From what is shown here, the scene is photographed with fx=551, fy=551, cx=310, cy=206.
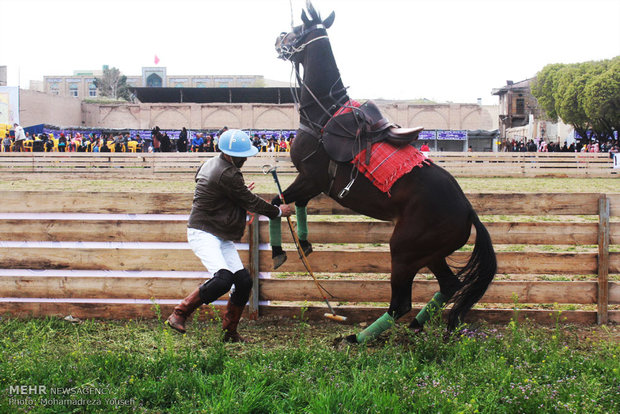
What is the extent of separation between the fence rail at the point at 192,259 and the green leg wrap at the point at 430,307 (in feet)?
2.25

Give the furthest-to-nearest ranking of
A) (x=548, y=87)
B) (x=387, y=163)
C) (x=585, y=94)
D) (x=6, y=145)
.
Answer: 1. (x=548, y=87)
2. (x=585, y=94)
3. (x=6, y=145)
4. (x=387, y=163)

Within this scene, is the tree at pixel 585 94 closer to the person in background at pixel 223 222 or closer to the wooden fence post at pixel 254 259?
the wooden fence post at pixel 254 259

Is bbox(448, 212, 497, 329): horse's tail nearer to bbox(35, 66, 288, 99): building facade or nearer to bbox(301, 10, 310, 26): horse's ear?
bbox(301, 10, 310, 26): horse's ear

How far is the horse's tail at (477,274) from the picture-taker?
17.2 ft

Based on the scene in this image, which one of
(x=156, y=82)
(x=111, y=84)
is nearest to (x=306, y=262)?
(x=156, y=82)

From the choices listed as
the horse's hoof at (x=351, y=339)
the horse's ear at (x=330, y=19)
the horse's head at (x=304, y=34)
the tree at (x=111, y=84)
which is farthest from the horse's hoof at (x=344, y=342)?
the tree at (x=111, y=84)

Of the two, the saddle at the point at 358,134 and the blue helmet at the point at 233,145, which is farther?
the blue helmet at the point at 233,145

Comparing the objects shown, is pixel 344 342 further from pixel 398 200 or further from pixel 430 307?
pixel 398 200

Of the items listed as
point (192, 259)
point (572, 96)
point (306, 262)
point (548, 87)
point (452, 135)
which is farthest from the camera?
point (548, 87)

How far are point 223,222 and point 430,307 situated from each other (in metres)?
2.14

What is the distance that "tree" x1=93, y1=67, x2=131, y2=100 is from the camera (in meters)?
108

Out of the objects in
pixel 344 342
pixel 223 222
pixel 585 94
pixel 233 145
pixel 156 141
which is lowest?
pixel 344 342

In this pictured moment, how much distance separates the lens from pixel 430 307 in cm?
525

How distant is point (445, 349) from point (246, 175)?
21.7 metres
